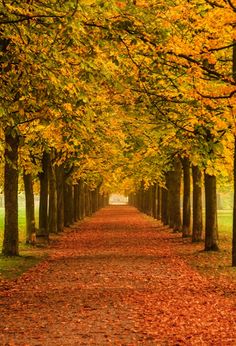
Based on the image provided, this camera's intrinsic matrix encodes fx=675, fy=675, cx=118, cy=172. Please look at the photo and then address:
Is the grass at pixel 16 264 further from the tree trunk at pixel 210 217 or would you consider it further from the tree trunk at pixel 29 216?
the tree trunk at pixel 210 217

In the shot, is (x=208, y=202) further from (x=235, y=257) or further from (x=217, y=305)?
(x=217, y=305)

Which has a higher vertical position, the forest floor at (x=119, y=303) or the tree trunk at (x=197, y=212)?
the tree trunk at (x=197, y=212)

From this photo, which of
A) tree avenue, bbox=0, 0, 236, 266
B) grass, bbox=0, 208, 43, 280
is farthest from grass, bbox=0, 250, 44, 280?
tree avenue, bbox=0, 0, 236, 266

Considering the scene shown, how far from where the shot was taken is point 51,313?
12289 millimetres

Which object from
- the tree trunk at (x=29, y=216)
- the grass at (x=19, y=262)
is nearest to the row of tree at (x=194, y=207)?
the grass at (x=19, y=262)

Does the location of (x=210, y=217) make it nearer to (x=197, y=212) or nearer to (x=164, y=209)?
(x=197, y=212)

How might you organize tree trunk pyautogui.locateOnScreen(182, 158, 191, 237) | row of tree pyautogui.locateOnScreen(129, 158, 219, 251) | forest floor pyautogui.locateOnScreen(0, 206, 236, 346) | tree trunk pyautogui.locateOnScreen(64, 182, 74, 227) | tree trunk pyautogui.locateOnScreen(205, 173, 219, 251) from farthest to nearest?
1. tree trunk pyautogui.locateOnScreen(64, 182, 74, 227)
2. tree trunk pyautogui.locateOnScreen(182, 158, 191, 237)
3. row of tree pyautogui.locateOnScreen(129, 158, 219, 251)
4. tree trunk pyautogui.locateOnScreen(205, 173, 219, 251)
5. forest floor pyautogui.locateOnScreen(0, 206, 236, 346)

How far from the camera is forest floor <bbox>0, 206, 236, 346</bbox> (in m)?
10.3

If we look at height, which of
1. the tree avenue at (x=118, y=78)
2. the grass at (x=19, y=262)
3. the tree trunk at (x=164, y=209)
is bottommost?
the grass at (x=19, y=262)

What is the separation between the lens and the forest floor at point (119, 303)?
10266 millimetres

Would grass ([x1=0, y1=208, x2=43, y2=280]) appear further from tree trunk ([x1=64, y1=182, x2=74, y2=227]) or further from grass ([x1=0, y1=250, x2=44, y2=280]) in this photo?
tree trunk ([x1=64, y1=182, x2=74, y2=227])

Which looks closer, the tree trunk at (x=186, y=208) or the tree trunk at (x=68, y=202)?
the tree trunk at (x=186, y=208)

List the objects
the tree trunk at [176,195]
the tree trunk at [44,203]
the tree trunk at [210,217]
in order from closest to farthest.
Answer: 1. the tree trunk at [210,217]
2. the tree trunk at [44,203]
3. the tree trunk at [176,195]

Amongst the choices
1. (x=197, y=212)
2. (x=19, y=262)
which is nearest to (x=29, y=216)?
(x=19, y=262)
